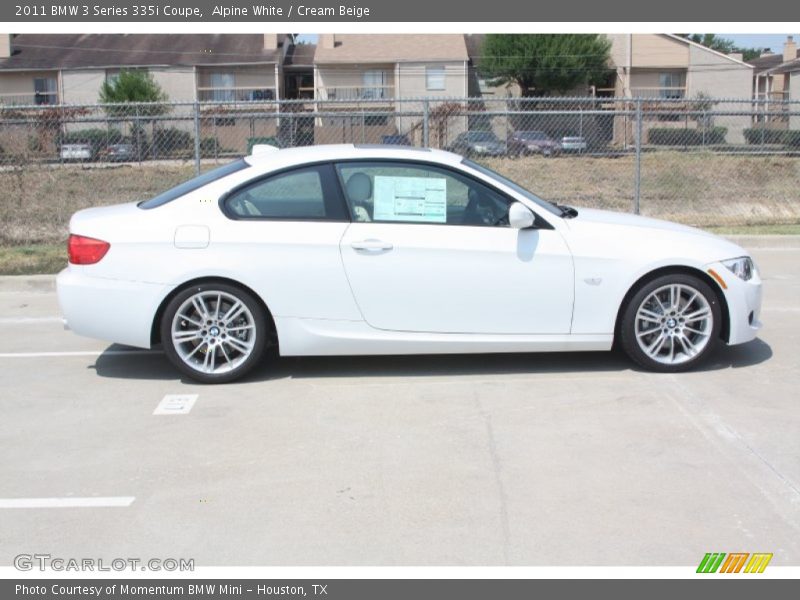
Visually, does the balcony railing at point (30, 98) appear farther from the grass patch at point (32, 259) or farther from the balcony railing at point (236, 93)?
the grass patch at point (32, 259)

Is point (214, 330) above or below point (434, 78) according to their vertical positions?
below

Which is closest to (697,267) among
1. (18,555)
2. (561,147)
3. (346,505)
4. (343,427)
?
(343,427)

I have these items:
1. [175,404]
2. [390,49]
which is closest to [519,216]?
[175,404]

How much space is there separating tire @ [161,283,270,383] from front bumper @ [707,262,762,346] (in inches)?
123

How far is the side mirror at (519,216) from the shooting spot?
20.8ft

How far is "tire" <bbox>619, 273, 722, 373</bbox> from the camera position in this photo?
654cm

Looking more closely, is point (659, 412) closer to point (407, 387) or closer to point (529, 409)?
point (529, 409)

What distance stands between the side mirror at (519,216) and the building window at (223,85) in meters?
42.7

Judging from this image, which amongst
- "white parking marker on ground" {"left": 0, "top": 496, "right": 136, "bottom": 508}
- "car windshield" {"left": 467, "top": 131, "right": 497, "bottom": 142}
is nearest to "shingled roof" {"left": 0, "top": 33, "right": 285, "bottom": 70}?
"car windshield" {"left": 467, "top": 131, "right": 497, "bottom": 142}

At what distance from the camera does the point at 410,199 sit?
6539mm

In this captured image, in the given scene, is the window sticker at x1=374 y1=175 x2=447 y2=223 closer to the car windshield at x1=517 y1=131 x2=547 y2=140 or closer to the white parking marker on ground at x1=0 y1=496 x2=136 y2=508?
the white parking marker on ground at x1=0 y1=496 x2=136 y2=508

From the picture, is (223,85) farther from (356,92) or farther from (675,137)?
(675,137)

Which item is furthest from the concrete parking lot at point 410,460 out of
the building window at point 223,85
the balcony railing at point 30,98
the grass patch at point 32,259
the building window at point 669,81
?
the building window at point 669,81

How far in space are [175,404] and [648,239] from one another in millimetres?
3339
